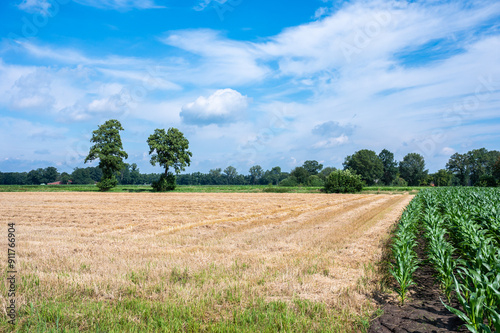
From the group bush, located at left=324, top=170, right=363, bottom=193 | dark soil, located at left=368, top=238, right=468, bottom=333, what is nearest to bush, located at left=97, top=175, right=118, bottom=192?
bush, located at left=324, top=170, right=363, bottom=193

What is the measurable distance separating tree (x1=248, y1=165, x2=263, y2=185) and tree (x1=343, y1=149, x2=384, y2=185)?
68.5 meters

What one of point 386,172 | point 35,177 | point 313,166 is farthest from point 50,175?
point 386,172

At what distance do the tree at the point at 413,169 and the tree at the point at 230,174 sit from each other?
3438 inches

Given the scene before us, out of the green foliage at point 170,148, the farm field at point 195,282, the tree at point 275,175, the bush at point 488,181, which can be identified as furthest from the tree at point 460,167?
the farm field at point 195,282

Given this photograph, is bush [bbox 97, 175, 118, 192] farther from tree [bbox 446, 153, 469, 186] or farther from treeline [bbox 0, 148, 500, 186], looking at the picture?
tree [bbox 446, 153, 469, 186]

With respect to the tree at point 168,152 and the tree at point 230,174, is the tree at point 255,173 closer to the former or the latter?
the tree at point 230,174

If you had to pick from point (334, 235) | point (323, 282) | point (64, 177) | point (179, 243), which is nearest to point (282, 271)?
point (323, 282)

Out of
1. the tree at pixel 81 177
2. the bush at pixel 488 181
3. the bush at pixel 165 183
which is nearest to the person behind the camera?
the bush at pixel 165 183

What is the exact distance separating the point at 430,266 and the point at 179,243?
8.30 meters

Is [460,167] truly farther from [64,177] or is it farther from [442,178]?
[64,177]

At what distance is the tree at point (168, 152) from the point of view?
64.1 meters

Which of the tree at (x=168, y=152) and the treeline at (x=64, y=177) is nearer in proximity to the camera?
the tree at (x=168, y=152)

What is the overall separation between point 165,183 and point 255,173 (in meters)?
119

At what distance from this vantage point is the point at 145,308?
17.9 feet
